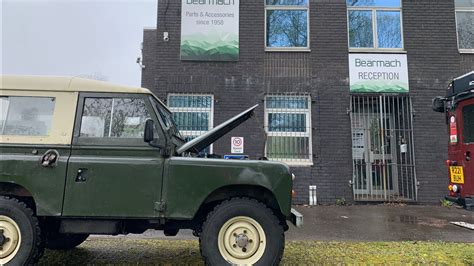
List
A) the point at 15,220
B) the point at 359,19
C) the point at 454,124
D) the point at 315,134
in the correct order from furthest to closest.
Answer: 1. the point at 359,19
2. the point at 315,134
3. the point at 454,124
4. the point at 15,220

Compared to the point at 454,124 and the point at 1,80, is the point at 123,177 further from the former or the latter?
the point at 454,124

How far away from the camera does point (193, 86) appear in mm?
10305

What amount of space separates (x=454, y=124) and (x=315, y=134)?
456 cm

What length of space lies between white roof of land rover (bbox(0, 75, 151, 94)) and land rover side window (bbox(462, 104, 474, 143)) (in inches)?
181

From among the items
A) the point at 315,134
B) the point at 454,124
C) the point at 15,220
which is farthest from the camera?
the point at 315,134

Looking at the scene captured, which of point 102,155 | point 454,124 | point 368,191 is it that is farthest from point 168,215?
point 368,191

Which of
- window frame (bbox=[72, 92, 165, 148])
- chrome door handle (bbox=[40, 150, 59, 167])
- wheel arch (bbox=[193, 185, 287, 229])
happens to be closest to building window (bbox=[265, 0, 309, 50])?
window frame (bbox=[72, 92, 165, 148])

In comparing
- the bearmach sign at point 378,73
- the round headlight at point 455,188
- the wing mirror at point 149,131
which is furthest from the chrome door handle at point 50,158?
the bearmach sign at point 378,73

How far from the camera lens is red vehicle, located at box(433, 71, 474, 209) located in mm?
5358

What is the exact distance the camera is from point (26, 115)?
172 inches

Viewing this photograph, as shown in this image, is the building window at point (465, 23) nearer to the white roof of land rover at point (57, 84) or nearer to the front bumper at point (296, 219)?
the front bumper at point (296, 219)

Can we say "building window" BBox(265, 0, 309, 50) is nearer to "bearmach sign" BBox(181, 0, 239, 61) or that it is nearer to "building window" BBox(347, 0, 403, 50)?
"bearmach sign" BBox(181, 0, 239, 61)

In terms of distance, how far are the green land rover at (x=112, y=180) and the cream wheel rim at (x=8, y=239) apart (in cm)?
1

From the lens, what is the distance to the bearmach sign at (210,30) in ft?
34.1
